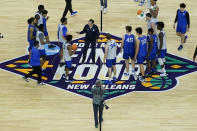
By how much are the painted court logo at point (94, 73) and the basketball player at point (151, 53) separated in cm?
25

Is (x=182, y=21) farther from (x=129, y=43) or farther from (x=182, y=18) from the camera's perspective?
(x=129, y=43)

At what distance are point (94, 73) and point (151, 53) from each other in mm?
2148

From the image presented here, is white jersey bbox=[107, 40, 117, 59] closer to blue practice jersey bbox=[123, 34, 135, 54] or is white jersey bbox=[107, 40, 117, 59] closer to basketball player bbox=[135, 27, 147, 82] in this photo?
blue practice jersey bbox=[123, 34, 135, 54]

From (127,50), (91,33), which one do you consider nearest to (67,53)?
(91,33)

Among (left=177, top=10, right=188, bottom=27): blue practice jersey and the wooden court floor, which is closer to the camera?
the wooden court floor

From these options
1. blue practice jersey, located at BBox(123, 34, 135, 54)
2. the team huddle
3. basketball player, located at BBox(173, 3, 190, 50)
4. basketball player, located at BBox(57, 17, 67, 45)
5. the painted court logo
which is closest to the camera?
the team huddle

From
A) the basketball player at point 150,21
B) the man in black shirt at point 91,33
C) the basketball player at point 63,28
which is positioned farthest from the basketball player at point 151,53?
the basketball player at point 63,28

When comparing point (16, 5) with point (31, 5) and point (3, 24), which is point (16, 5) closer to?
point (31, 5)

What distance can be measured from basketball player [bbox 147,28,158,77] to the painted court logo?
0.83 feet

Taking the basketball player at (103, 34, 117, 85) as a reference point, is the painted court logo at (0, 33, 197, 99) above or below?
below

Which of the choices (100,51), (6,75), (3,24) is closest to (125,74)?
(100,51)

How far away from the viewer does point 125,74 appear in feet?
47.1

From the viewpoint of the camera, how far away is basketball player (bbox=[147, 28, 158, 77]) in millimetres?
13430

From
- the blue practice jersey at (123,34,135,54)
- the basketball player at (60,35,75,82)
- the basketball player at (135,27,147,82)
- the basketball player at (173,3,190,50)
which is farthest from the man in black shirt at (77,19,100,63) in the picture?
the basketball player at (173,3,190,50)
